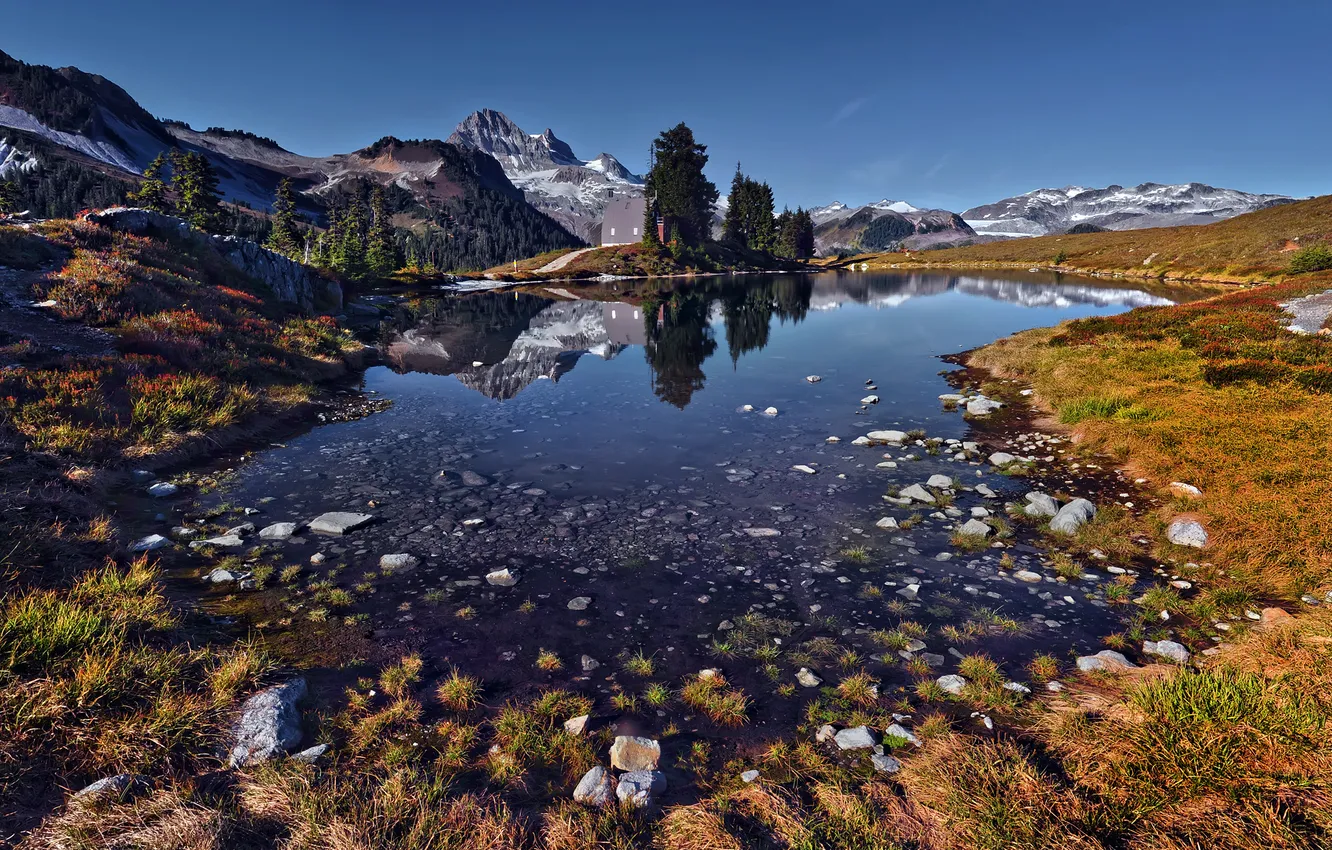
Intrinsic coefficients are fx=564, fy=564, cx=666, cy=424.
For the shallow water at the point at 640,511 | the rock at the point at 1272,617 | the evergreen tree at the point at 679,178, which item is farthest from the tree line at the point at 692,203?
the rock at the point at 1272,617

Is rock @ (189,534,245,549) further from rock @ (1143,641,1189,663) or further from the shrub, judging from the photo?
the shrub

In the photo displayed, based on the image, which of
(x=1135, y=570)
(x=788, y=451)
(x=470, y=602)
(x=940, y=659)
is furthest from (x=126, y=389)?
(x=1135, y=570)

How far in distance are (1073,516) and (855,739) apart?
7.66 metres

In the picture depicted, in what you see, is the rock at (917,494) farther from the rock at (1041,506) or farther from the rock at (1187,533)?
the rock at (1187,533)

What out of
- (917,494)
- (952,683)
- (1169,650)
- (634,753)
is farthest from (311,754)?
(917,494)

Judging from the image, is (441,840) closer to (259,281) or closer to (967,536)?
(967,536)

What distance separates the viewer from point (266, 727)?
17.3 feet

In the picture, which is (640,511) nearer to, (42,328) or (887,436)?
(887,436)

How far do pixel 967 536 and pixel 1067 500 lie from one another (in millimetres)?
3200

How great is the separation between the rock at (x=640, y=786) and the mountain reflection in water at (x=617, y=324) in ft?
52.7

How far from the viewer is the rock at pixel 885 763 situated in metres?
5.18

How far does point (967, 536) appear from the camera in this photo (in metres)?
10.1

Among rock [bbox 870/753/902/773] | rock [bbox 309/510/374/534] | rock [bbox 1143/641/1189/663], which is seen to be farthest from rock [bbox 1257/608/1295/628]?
rock [bbox 309/510/374/534]

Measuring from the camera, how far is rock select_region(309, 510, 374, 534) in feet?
33.7
